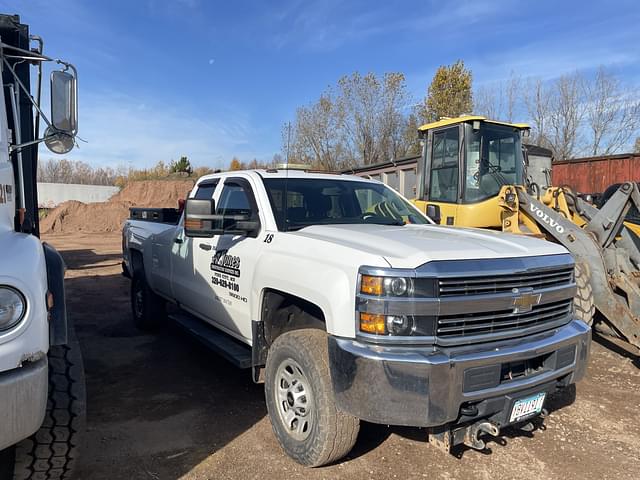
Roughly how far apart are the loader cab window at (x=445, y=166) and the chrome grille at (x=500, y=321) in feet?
15.4

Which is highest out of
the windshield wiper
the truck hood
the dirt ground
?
the windshield wiper

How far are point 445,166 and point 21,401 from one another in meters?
7.17

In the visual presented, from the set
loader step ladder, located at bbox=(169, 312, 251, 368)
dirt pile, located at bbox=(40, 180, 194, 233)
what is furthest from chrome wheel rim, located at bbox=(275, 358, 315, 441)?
dirt pile, located at bbox=(40, 180, 194, 233)

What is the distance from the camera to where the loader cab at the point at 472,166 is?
765 cm

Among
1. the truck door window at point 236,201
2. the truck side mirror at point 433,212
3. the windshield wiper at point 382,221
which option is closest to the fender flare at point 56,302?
the truck door window at point 236,201

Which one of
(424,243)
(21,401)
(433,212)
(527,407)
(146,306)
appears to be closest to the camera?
(21,401)

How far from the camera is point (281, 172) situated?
4.55 m

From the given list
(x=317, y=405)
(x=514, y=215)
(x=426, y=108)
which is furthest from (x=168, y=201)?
(x=317, y=405)

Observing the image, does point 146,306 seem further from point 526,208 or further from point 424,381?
point 526,208

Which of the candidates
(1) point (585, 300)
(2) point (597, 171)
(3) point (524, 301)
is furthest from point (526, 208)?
(2) point (597, 171)

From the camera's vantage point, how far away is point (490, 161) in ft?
25.8

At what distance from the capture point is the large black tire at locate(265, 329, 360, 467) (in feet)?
9.95

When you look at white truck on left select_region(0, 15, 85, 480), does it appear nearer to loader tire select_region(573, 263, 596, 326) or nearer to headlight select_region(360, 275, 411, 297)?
headlight select_region(360, 275, 411, 297)

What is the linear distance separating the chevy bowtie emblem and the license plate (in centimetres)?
54
